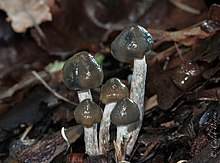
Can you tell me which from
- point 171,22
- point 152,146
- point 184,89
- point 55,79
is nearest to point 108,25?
point 171,22

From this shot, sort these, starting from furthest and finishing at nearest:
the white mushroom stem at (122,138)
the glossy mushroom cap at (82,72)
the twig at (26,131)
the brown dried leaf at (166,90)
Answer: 1. the twig at (26,131)
2. the brown dried leaf at (166,90)
3. the white mushroom stem at (122,138)
4. the glossy mushroom cap at (82,72)

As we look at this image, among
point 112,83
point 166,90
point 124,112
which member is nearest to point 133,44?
point 112,83

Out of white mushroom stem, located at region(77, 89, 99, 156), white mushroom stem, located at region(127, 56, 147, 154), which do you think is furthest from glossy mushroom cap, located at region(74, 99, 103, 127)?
white mushroom stem, located at region(127, 56, 147, 154)

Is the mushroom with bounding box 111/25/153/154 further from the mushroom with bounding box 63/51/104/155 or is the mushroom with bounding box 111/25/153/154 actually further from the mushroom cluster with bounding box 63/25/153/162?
the mushroom with bounding box 63/51/104/155

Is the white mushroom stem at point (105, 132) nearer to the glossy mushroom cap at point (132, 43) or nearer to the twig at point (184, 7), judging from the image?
the glossy mushroom cap at point (132, 43)

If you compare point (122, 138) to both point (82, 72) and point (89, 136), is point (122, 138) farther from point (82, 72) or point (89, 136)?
point (82, 72)

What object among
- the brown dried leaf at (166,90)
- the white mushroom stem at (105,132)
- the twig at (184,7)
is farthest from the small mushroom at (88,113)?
the twig at (184,7)

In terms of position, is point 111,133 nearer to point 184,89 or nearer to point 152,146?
point 152,146
